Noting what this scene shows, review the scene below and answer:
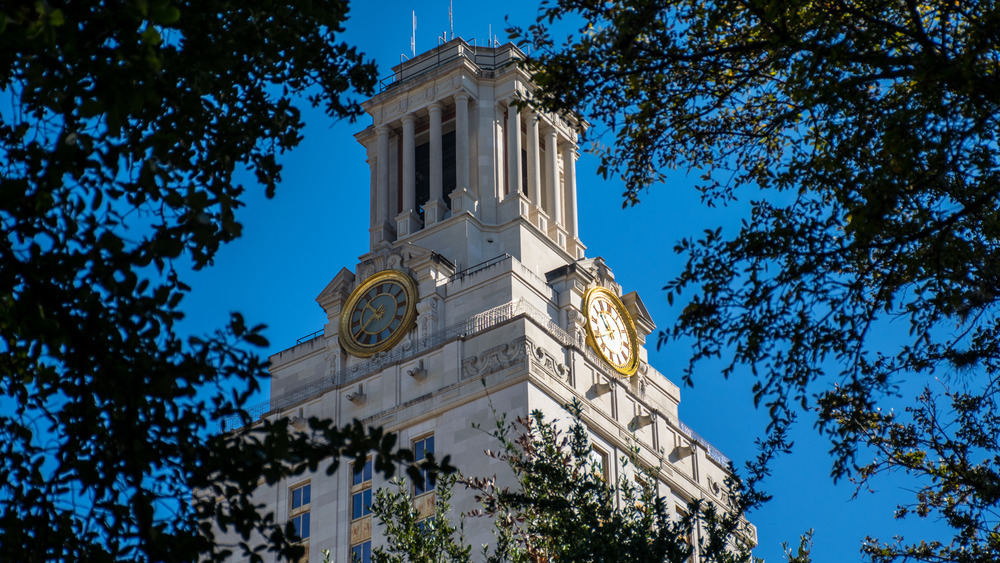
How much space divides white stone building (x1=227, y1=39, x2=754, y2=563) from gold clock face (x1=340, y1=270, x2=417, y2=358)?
77 mm

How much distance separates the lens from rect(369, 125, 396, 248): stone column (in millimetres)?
76438

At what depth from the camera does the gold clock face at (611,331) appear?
71.9 meters

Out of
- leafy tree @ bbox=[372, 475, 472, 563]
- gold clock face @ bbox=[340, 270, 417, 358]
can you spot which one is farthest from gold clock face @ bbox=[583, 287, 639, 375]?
leafy tree @ bbox=[372, 475, 472, 563]

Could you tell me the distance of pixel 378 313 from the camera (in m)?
72.2

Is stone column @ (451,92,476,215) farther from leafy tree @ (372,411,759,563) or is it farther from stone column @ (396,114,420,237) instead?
leafy tree @ (372,411,759,563)

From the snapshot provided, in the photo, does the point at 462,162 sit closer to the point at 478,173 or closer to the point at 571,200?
the point at 478,173

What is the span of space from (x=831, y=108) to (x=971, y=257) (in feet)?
8.08

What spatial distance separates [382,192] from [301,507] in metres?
16.9

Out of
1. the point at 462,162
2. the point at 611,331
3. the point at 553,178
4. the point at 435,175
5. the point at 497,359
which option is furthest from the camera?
the point at 553,178

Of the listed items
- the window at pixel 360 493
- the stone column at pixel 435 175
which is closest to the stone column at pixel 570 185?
the stone column at pixel 435 175

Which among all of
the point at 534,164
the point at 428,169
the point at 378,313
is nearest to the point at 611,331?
the point at 534,164

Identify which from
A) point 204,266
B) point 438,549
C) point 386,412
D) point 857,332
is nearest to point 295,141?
Answer: point 204,266

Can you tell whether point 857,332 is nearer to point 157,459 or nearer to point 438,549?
point 157,459

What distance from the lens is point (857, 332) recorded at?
63.7 ft
